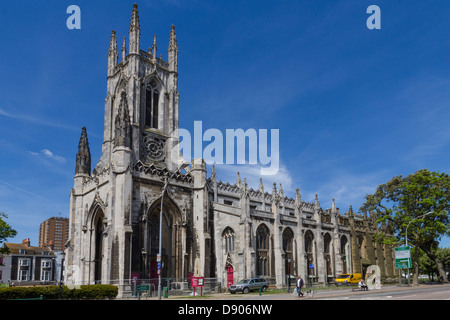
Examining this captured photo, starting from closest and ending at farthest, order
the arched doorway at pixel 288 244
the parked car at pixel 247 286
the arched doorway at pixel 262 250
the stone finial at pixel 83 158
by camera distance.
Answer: the parked car at pixel 247 286
the arched doorway at pixel 262 250
the stone finial at pixel 83 158
the arched doorway at pixel 288 244

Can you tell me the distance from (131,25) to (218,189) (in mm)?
23205

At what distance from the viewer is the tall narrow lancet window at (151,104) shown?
1993 inches

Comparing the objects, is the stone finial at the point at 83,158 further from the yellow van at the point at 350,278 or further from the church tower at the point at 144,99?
the yellow van at the point at 350,278

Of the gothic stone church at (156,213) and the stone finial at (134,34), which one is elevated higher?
the stone finial at (134,34)

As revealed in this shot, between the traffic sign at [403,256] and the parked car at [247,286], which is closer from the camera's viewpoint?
the parked car at [247,286]

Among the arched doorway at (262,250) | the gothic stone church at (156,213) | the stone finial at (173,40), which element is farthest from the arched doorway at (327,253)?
the stone finial at (173,40)

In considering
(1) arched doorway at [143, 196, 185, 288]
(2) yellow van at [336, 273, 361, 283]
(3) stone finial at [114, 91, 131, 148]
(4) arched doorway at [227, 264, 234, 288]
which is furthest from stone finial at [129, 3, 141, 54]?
(2) yellow van at [336, 273, 361, 283]

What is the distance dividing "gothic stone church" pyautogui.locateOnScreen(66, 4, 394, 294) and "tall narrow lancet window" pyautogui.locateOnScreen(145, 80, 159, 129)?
4.8 inches

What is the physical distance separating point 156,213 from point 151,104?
566 inches

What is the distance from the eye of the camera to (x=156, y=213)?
143 feet

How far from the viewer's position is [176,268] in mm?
43406

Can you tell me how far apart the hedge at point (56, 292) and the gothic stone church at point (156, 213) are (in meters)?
3.50

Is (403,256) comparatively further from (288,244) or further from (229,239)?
(229,239)

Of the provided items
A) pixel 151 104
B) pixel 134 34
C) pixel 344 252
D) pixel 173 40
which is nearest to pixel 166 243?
pixel 151 104
